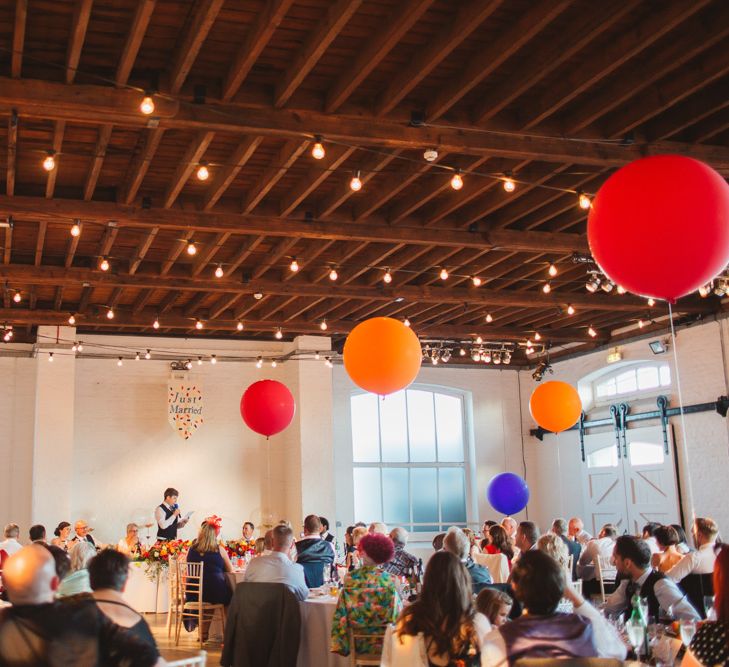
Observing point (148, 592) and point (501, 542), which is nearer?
point (501, 542)

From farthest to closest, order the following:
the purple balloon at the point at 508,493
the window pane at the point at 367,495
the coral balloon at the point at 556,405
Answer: the window pane at the point at 367,495 → the purple balloon at the point at 508,493 → the coral balloon at the point at 556,405

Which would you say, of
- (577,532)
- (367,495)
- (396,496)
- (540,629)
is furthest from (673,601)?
(396,496)

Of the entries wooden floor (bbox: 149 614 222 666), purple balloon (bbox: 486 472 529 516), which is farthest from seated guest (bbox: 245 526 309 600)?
purple balloon (bbox: 486 472 529 516)

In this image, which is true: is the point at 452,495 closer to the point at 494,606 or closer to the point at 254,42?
the point at 494,606

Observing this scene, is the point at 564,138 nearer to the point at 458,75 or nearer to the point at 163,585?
the point at 458,75

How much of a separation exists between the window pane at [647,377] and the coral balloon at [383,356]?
782cm

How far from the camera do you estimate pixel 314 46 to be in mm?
5477

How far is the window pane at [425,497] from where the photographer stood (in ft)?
52.4

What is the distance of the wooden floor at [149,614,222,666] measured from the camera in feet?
28.2

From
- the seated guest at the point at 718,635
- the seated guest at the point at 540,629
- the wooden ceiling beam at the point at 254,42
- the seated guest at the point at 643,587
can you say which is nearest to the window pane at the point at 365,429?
the wooden ceiling beam at the point at 254,42

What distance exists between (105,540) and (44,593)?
11.2m

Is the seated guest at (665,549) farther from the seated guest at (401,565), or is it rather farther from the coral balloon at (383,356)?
the coral balloon at (383,356)

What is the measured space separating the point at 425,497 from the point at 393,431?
4.36 ft

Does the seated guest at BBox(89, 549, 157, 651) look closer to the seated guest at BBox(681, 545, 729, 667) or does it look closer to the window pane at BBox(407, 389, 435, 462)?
the seated guest at BBox(681, 545, 729, 667)
